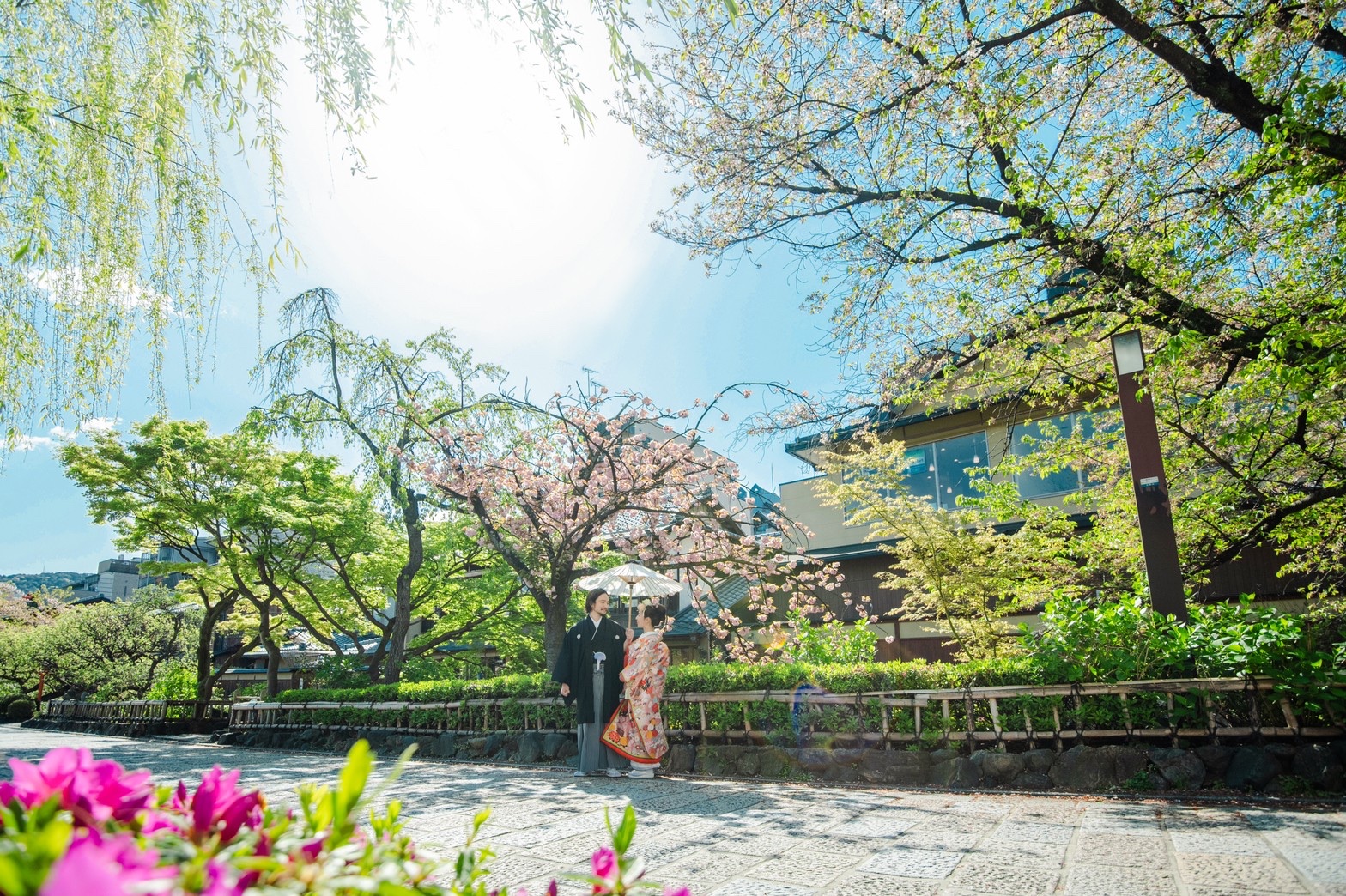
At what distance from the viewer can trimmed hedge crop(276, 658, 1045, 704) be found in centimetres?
608

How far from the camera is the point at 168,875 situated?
60 cm

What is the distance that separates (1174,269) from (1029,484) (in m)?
8.95

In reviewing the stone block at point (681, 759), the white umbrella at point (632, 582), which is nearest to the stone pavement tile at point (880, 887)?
the stone block at point (681, 759)

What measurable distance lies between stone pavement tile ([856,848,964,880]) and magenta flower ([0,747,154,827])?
303cm

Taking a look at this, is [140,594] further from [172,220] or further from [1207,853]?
[1207,853]

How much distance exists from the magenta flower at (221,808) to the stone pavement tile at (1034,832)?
3.80 meters

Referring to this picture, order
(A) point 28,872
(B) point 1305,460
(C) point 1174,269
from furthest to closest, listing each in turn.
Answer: (B) point 1305,460, (C) point 1174,269, (A) point 28,872

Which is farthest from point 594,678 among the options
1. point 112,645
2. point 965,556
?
point 112,645

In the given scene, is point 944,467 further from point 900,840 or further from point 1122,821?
point 900,840

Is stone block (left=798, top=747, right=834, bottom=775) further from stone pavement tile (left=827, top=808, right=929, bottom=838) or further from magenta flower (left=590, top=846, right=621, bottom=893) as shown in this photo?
magenta flower (left=590, top=846, right=621, bottom=893)

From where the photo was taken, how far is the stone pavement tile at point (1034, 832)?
3703 mm

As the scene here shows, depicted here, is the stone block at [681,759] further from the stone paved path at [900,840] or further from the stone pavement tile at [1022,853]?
the stone pavement tile at [1022,853]

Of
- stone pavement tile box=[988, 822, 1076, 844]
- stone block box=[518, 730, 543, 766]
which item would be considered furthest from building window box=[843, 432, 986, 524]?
stone pavement tile box=[988, 822, 1076, 844]

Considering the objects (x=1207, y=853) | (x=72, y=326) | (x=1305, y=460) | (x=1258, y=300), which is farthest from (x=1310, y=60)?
(x=72, y=326)
